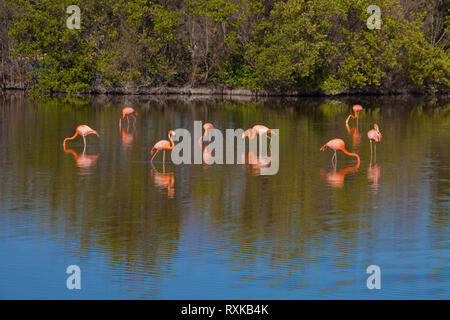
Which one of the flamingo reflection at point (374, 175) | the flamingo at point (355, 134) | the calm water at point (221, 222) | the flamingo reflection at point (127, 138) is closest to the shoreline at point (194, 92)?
the flamingo at point (355, 134)

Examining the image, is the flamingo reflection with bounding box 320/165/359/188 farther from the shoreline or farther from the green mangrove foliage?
the shoreline

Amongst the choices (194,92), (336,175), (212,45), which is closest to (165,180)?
(336,175)

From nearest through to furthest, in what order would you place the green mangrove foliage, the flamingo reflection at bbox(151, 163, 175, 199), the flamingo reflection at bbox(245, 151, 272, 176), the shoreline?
the flamingo reflection at bbox(151, 163, 175, 199), the flamingo reflection at bbox(245, 151, 272, 176), the green mangrove foliage, the shoreline

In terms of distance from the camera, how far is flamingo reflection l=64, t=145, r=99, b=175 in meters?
20.1

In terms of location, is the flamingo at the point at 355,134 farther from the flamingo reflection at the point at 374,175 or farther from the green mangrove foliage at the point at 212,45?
the green mangrove foliage at the point at 212,45

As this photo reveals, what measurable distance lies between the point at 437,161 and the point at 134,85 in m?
34.2

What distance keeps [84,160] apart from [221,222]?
8.11 metres

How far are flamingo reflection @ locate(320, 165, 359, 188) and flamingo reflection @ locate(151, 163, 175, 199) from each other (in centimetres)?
321

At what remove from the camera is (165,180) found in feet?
60.6

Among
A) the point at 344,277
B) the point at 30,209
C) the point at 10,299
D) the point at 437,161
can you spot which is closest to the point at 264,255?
the point at 344,277

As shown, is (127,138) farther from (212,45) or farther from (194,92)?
(194,92)

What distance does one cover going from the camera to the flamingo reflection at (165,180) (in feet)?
56.2

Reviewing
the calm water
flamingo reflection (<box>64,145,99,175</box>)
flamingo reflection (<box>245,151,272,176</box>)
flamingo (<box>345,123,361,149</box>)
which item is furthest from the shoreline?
flamingo reflection (<box>245,151,272,176</box>)

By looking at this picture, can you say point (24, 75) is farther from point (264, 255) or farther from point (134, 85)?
point (264, 255)
